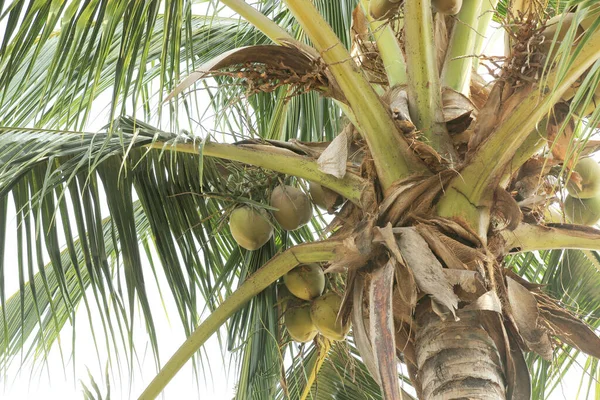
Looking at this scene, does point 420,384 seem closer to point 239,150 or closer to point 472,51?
point 239,150

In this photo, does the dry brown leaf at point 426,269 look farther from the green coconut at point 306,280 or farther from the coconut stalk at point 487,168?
the green coconut at point 306,280

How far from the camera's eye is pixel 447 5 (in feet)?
7.99

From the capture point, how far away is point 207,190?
119 inches

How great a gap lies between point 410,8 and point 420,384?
104 cm

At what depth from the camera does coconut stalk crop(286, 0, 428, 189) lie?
2.33 metres

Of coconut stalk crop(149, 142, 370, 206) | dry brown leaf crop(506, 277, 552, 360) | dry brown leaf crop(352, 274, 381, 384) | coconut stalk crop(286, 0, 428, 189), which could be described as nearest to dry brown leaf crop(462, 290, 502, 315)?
dry brown leaf crop(506, 277, 552, 360)

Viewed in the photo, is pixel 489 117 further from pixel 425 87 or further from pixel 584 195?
pixel 584 195

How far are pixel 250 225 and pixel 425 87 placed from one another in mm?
721

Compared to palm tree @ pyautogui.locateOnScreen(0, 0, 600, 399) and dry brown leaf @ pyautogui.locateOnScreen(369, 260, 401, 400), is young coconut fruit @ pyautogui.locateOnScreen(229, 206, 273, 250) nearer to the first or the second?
palm tree @ pyautogui.locateOnScreen(0, 0, 600, 399)

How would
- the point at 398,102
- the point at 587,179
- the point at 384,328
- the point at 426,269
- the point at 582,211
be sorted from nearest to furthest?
the point at 384,328, the point at 426,269, the point at 398,102, the point at 587,179, the point at 582,211

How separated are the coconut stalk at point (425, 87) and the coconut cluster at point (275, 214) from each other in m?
0.44

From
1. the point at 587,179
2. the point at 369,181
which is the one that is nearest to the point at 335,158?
the point at 369,181

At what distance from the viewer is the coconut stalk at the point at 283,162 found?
252 cm

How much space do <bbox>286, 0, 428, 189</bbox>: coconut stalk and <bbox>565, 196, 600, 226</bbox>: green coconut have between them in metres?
0.69
